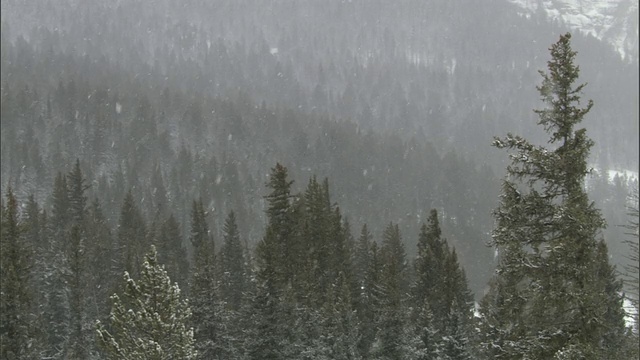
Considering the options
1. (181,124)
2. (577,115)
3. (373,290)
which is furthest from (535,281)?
(181,124)

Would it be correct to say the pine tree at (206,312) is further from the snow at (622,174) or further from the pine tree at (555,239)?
the snow at (622,174)

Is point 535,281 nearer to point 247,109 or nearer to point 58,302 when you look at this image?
point 58,302

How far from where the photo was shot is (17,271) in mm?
28906

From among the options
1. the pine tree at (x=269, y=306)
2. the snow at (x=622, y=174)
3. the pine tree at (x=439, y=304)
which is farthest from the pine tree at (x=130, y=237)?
the snow at (x=622, y=174)

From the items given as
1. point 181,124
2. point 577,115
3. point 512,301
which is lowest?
point 512,301

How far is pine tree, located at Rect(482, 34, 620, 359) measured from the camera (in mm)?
11750

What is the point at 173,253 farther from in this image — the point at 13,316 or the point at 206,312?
the point at 13,316

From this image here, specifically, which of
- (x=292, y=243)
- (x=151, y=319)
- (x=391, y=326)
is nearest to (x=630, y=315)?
(x=151, y=319)

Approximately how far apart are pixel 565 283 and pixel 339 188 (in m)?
111

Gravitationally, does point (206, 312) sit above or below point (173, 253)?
below

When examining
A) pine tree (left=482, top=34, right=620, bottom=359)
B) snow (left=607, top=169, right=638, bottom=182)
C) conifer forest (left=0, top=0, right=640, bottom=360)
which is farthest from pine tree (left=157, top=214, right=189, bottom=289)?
snow (left=607, top=169, right=638, bottom=182)

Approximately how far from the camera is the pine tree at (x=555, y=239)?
11.8 m

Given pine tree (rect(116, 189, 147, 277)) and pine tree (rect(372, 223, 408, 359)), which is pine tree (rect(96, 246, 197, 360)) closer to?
pine tree (rect(372, 223, 408, 359))

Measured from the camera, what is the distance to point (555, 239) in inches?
479
